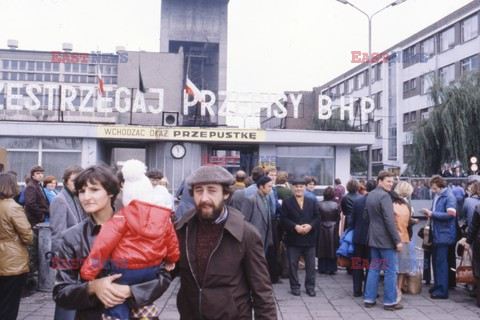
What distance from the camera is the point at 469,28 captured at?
136 feet

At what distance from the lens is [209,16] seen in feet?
164

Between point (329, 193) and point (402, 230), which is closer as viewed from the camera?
point (402, 230)

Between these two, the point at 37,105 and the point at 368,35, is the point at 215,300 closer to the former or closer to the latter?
the point at 37,105

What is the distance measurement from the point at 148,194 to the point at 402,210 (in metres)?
5.75

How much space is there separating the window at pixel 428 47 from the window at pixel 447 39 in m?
1.43

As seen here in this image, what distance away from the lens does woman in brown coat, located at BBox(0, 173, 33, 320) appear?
5.50 meters

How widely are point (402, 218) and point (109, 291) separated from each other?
6.01 metres

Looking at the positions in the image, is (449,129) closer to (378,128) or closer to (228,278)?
(228,278)

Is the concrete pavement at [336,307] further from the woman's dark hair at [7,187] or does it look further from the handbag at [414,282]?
the woman's dark hair at [7,187]

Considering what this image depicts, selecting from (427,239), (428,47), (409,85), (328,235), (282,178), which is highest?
(428,47)

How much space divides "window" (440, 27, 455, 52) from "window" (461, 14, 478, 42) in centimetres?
144

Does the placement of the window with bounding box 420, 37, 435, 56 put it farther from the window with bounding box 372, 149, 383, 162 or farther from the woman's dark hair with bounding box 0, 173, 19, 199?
the woman's dark hair with bounding box 0, 173, 19, 199

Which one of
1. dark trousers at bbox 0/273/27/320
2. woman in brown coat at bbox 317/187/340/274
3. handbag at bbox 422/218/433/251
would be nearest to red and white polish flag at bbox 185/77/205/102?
woman in brown coat at bbox 317/187/340/274

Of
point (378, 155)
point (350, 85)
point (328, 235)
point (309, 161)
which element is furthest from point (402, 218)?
point (350, 85)
